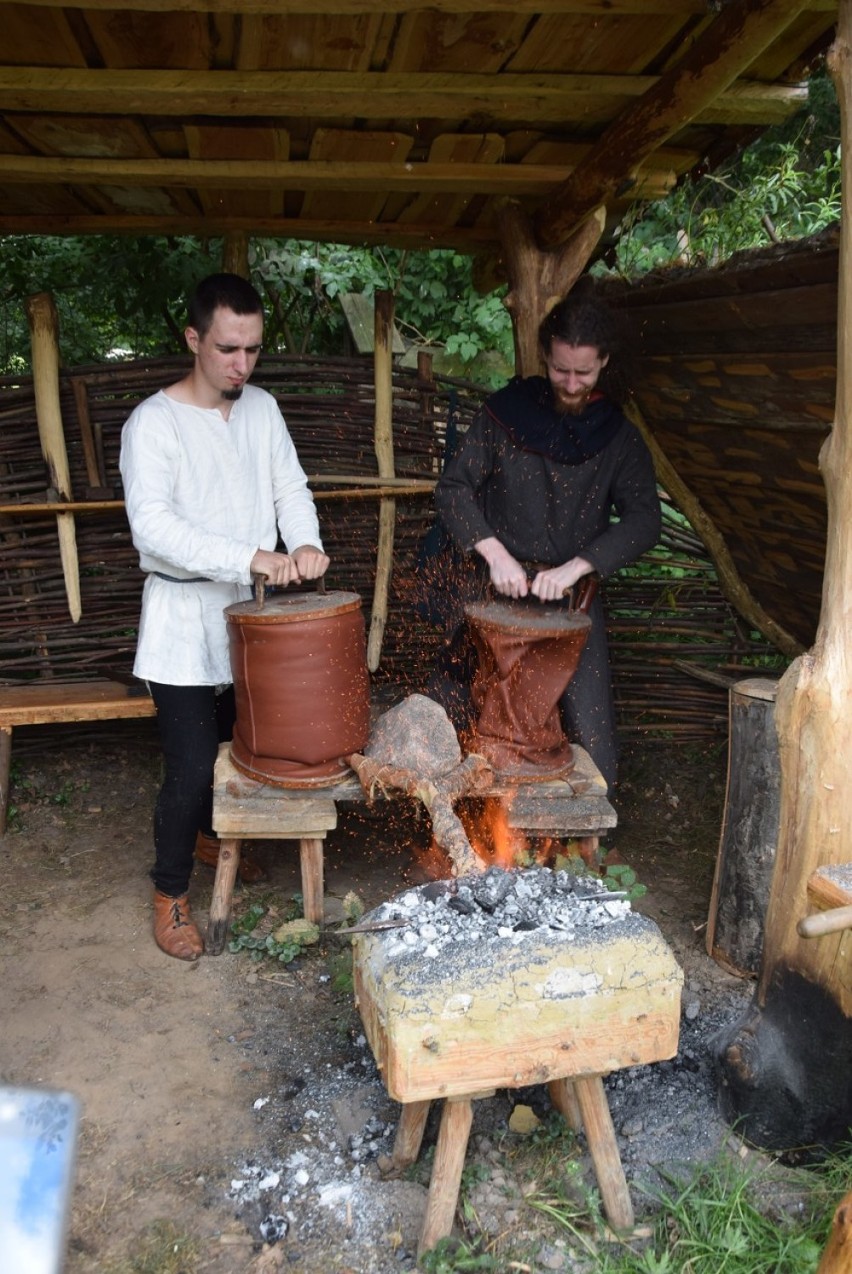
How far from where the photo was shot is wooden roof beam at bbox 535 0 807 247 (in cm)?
294

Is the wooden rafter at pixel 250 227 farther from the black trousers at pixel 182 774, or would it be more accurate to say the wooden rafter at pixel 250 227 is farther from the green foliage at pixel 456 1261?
the green foliage at pixel 456 1261

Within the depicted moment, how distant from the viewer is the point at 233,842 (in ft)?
12.8

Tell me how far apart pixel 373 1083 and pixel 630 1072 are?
76 centimetres

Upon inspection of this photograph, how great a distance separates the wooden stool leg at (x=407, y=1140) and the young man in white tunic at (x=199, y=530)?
1372 mm

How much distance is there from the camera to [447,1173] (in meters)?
2.51

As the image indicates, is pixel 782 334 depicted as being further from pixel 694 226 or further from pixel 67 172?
pixel 67 172

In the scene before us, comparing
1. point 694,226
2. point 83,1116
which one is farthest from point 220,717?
point 694,226

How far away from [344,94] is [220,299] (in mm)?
788

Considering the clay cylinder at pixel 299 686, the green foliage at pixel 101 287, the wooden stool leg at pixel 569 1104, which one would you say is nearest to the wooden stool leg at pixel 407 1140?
the wooden stool leg at pixel 569 1104

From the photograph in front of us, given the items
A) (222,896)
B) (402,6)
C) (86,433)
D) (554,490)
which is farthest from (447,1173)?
(86,433)

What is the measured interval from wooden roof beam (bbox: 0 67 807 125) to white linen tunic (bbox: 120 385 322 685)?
96 cm

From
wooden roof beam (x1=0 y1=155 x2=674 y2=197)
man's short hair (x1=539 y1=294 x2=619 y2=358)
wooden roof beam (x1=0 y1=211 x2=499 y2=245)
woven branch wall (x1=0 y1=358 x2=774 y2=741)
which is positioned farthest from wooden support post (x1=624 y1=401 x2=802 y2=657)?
wooden roof beam (x1=0 y1=211 x2=499 y2=245)

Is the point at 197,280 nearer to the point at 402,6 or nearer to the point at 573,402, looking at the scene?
the point at 573,402

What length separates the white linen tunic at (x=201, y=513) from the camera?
3674 millimetres
